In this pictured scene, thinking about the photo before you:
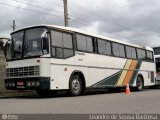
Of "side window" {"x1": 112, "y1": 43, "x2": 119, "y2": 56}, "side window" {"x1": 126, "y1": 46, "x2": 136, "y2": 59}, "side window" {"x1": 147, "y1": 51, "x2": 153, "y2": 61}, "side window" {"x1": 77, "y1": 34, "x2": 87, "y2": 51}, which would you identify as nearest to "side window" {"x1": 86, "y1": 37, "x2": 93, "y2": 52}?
"side window" {"x1": 77, "y1": 34, "x2": 87, "y2": 51}

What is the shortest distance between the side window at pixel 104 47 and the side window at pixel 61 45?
304 cm

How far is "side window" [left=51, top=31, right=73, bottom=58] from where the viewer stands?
16.4 m

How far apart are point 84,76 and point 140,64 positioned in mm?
7959

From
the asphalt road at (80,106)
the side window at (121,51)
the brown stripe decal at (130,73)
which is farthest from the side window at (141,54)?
the asphalt road at (80,106)

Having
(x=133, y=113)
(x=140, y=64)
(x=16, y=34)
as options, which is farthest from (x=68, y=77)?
(x=140, y=64)

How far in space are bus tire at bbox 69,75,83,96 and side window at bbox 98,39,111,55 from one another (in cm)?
288

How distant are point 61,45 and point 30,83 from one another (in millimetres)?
2311

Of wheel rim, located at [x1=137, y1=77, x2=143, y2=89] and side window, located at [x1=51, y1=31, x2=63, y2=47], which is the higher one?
side window, located at [x1=51, y1=31, x2=63, y2=47]

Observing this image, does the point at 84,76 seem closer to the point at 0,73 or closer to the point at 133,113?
the point at 0,73

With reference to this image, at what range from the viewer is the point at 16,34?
1736 cm

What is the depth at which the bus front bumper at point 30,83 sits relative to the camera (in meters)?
15.7

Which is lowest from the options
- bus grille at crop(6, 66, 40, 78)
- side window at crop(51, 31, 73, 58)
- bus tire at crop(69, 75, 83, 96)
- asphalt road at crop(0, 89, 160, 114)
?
asphalt road at crop(0, 89, 160, 114)

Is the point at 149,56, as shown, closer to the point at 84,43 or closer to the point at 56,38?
the point at 84,43

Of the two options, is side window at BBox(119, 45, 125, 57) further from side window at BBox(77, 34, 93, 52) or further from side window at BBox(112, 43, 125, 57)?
side window at BBox(77, 34, 93, 52)
